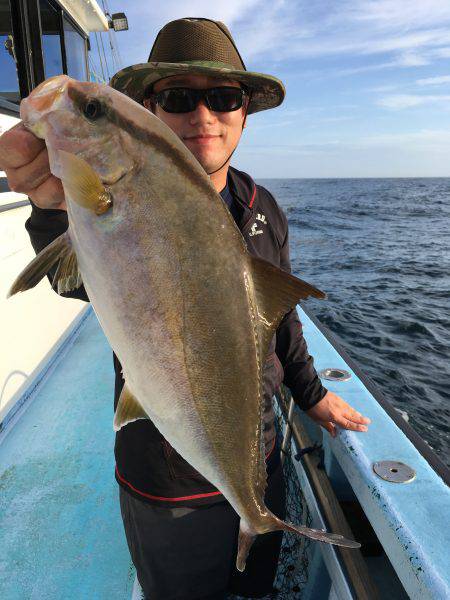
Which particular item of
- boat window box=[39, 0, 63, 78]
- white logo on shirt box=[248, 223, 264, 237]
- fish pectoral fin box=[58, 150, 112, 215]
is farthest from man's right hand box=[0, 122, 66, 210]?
boat window box=[39, 0, 63, 78]

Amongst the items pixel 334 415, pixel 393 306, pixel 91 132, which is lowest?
pixel 393 306

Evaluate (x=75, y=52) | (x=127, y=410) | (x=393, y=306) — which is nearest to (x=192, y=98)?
(x=127, y=410)

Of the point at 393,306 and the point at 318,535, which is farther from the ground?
the point at 318,535

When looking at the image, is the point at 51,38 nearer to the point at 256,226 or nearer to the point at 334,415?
the point at 256,226

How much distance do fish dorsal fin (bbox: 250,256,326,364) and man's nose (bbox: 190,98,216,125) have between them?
826 mm

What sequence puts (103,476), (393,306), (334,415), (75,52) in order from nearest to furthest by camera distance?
(334,415) < (103,476) < (75,52) < (393,306)

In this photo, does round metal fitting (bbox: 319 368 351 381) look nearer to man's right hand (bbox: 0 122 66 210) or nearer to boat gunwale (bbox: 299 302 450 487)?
boat gunwale (bbox: 299 302 450 487)

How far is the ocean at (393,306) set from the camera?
7750mm

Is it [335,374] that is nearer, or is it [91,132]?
[91,132]

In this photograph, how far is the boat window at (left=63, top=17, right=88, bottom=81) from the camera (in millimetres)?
5570

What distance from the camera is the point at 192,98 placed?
1.86 meters

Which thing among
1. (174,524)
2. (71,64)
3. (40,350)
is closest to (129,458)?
(174,524)

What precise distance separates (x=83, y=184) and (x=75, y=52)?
5.89m

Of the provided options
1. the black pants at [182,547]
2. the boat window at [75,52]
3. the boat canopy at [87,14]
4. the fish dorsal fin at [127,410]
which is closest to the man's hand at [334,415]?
the black pants at [182,547]
